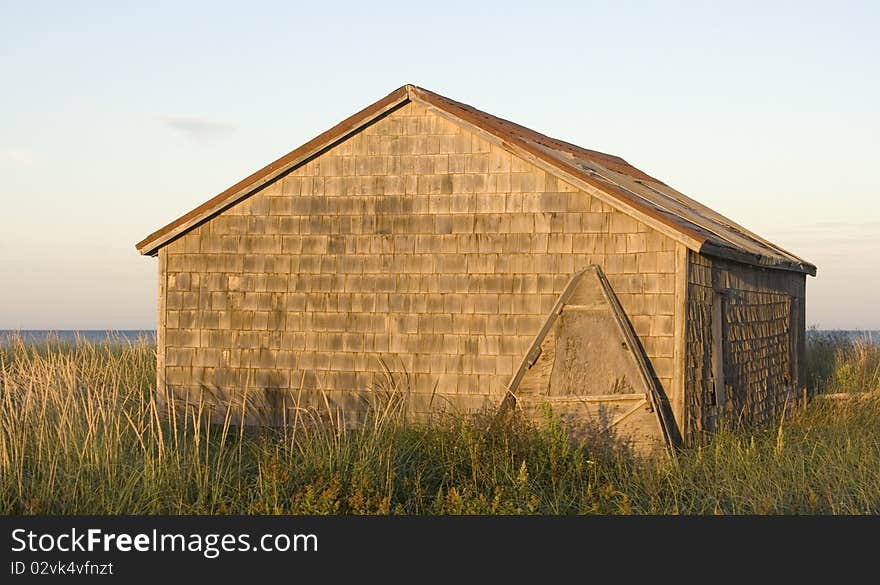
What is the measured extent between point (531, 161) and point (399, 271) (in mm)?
2244

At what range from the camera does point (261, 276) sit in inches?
589

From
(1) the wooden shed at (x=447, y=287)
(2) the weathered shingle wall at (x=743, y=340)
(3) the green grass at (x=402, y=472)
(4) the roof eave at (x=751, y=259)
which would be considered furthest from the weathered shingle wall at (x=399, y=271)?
(3) the green grass at (x=402, y=472)

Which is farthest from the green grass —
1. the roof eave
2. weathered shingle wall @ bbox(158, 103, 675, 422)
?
the roof eave

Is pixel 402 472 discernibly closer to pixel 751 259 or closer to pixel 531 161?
pixel 531 161

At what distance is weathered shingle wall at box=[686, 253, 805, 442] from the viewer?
533 inches

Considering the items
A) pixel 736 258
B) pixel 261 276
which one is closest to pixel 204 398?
pixel 261 276

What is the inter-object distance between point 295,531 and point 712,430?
7426mm

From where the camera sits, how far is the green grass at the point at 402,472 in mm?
9719

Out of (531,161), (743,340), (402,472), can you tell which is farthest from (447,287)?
(743,340)

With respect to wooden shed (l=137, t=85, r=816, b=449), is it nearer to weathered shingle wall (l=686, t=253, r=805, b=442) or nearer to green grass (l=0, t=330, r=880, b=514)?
weathered shingle wall (l=686, t=253, r=805, b=442)

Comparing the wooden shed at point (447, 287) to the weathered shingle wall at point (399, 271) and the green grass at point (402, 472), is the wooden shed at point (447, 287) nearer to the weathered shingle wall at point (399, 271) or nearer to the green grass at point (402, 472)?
the weathered shingle wall at point (399, 271)

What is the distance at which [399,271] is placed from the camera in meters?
14.3

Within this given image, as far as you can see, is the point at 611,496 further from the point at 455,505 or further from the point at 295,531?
the point at 295,531

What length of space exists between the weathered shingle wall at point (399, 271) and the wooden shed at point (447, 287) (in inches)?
0.8
